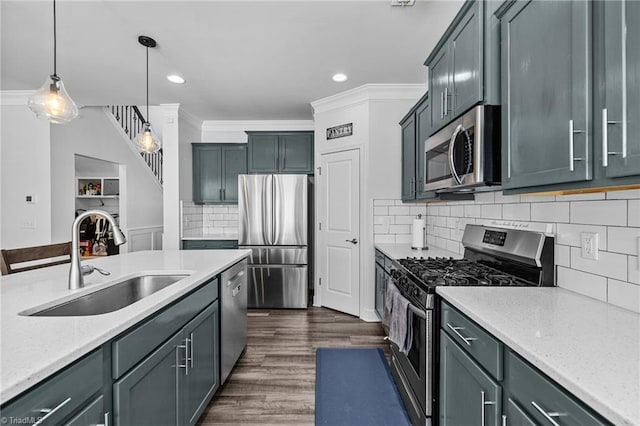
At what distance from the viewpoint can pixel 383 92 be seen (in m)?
3.81

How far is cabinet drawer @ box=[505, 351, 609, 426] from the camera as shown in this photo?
0.75m

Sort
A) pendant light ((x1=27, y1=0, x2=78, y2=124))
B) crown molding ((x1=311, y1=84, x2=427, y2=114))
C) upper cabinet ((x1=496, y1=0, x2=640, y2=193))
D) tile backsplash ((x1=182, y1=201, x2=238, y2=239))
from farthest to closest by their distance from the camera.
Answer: tile backsplash ((x1=182, y1=201, x2=238, y2=239)) < crown molding ((x1=311, y1=84, x2=427, y2=114)) < pendant light ((x1=27, y1=0, x2=78, y2=124)) < upper cabinet ((x1=496, y1=0, x2=640, y2=193))

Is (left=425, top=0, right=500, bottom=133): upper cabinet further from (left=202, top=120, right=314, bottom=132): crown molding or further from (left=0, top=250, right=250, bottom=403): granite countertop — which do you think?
(left=202, top=120, right=314, bottom=132): crown molding

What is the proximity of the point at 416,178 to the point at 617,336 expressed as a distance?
7.47ft

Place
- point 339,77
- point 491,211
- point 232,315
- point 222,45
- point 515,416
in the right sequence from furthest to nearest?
point 339,77
point 222,45
point 232,315
point 491,211
point 515,416

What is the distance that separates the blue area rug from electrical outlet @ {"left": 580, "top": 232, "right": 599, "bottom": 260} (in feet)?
4.55

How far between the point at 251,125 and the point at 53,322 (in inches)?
180

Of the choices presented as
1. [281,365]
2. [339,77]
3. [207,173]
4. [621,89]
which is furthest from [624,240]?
[207,173]

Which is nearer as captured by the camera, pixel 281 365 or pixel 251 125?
pixel 281 365

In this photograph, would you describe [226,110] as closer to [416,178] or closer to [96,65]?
[96,65]

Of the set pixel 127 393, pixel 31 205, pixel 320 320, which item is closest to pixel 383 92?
pixel 320 320

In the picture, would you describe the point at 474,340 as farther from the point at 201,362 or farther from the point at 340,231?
the point at 340,231

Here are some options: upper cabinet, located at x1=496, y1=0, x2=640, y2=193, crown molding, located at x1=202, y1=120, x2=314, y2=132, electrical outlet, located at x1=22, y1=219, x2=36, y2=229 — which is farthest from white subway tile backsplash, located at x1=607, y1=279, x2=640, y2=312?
electrical outlet, located at x1=22, y1=219, x2=36, y2=229

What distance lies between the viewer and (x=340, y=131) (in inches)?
162
